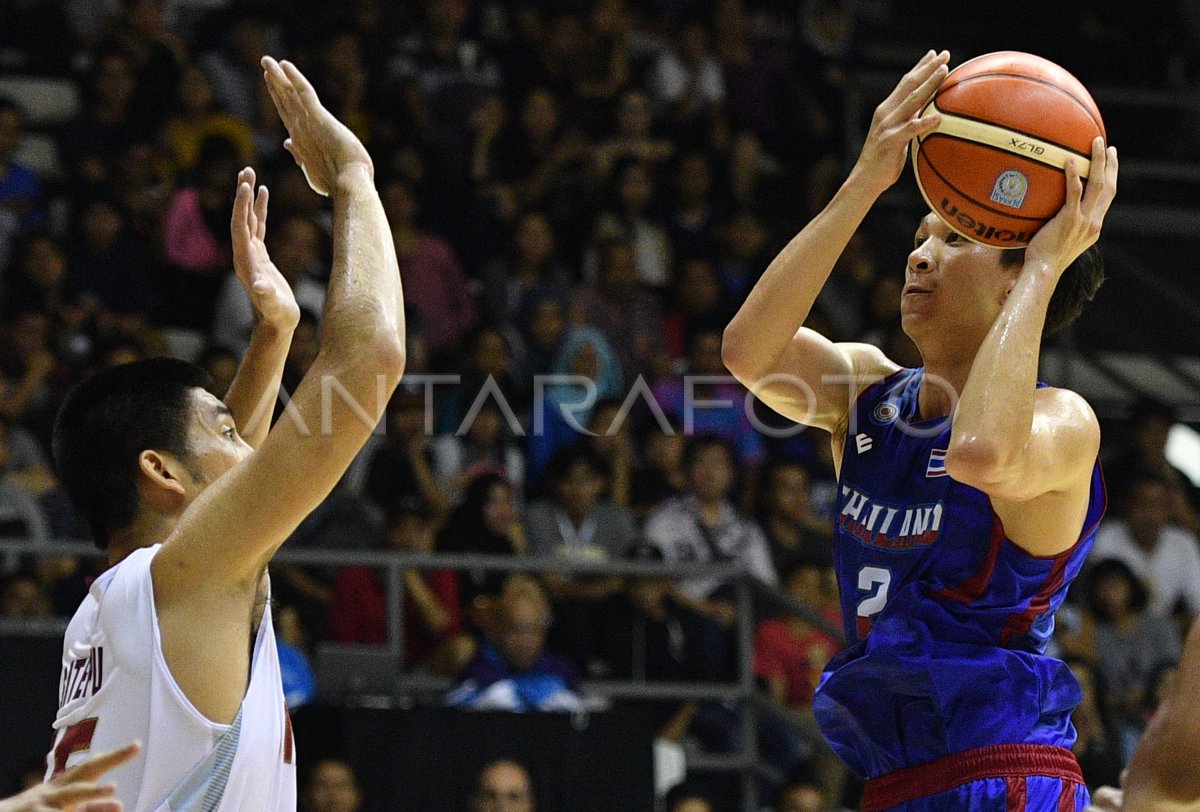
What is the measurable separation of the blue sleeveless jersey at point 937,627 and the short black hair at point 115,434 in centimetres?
161

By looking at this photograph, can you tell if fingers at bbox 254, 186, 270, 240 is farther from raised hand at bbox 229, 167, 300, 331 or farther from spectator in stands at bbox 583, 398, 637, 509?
spectator in stands at bbox 583, 398, 637, 509

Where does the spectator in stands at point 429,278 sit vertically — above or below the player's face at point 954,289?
below

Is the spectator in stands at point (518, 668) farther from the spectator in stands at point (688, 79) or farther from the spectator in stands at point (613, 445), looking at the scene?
the spectator in stands at point (688, 79)

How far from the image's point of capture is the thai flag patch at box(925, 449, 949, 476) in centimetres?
405

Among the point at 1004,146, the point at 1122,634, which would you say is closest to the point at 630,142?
the point at 1122,634

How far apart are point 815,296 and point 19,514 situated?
5.64m

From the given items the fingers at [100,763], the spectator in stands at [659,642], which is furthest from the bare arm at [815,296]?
the spectator in stands at [659,642]

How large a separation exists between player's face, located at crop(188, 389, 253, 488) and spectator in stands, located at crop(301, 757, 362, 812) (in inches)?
152

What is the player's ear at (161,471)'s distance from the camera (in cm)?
371

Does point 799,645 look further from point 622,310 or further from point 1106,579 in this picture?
point 622,310

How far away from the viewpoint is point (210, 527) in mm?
3340

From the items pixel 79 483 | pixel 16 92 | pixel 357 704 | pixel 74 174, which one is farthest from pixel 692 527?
pixel 79 483

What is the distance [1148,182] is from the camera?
14562 mm

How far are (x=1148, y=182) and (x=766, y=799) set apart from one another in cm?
765
